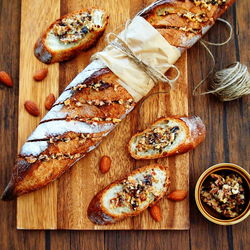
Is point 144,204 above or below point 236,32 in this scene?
below

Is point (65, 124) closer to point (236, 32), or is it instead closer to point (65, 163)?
point (65, 163)

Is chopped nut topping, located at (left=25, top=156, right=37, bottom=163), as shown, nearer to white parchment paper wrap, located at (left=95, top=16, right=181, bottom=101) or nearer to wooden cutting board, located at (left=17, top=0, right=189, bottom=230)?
wooden cutting board, located at (left=17, top=0, right=189, bottom=230)

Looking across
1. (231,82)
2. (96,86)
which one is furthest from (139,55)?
(231,82)

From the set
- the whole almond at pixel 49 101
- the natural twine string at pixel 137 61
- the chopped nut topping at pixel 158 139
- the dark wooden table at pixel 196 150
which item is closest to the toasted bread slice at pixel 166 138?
the chopped nut topping at pixel 158 139

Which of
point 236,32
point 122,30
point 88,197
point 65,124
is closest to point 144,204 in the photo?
point 88,197

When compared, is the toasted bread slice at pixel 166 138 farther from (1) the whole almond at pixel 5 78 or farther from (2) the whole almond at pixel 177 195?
(1) the whole almond at pixel 5 78

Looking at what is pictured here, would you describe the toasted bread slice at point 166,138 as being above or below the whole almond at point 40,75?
below
